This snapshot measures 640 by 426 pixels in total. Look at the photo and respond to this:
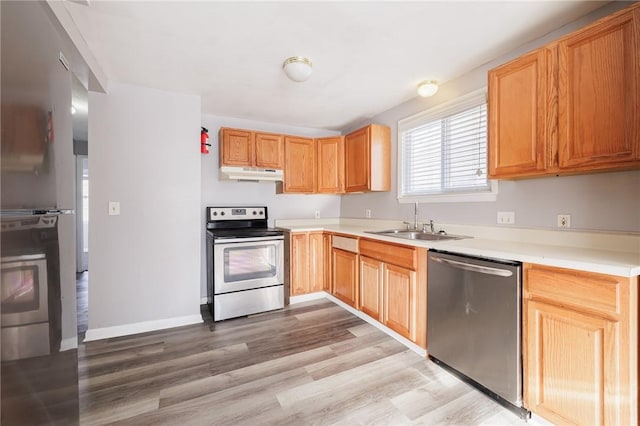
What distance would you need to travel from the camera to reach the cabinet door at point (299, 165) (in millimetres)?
3611

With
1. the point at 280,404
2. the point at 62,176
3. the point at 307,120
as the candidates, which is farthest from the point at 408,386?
the point at 307,120

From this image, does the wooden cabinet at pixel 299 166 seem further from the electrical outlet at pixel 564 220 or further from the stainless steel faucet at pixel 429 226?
the electrical outlet at pixel 564 220

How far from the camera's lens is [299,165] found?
12.1ft

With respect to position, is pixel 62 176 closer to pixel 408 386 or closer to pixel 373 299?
pixel 408 386

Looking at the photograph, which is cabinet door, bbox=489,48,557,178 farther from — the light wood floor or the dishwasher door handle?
the light wood floor

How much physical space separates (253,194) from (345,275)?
5.44 feet

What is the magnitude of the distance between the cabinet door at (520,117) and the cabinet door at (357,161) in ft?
4.98

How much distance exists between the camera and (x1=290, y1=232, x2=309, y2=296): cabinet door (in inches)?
130

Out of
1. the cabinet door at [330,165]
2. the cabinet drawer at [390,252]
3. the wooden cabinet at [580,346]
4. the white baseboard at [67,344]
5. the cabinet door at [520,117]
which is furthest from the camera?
the cabinet door at [330,165]

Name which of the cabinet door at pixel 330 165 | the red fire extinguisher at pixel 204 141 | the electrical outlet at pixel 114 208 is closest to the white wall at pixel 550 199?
the cabinet door at pixel 330 165

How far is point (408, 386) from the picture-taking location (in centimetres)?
180

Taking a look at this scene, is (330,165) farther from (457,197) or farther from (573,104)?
(573,104)

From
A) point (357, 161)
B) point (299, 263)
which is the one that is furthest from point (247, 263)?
point (357, 161)

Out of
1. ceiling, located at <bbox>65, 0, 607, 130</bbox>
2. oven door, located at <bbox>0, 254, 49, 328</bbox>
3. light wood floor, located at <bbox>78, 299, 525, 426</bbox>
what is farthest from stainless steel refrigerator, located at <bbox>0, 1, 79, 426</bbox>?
ceiling, located at <bbox>65, 0, 607, 130</bbox>
